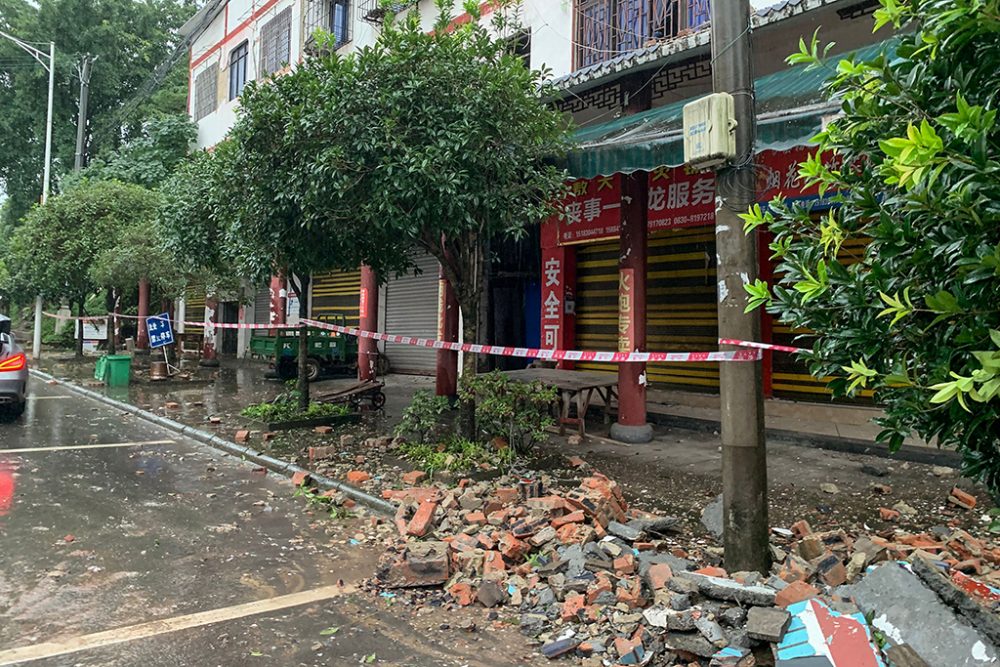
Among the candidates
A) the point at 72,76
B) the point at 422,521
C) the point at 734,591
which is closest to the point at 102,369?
the point at 422,521

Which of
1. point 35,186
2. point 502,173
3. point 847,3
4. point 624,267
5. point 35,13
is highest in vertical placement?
point 35,13

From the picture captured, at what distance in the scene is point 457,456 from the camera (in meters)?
7.14

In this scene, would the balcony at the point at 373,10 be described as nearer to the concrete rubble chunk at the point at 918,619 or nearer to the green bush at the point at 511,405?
the green bush at the point at 511,405

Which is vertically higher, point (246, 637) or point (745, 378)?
point (745, 378)

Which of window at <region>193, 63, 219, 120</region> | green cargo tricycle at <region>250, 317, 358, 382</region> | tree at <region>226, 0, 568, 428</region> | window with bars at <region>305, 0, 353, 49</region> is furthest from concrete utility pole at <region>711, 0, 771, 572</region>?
window at <region>193, 63, 219, 120</region>

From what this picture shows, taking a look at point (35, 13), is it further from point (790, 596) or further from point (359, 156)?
point (790, 596)

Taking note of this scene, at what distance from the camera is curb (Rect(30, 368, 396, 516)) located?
6.29 m

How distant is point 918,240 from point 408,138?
522cm

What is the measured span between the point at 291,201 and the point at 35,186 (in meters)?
31.3

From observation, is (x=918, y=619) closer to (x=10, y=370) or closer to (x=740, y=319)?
(x=740, y=319)

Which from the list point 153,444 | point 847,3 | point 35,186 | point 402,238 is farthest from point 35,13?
point 847,3

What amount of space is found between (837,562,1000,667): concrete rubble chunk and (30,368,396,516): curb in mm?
3866

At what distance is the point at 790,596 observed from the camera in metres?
3.52

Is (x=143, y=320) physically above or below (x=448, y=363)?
above
